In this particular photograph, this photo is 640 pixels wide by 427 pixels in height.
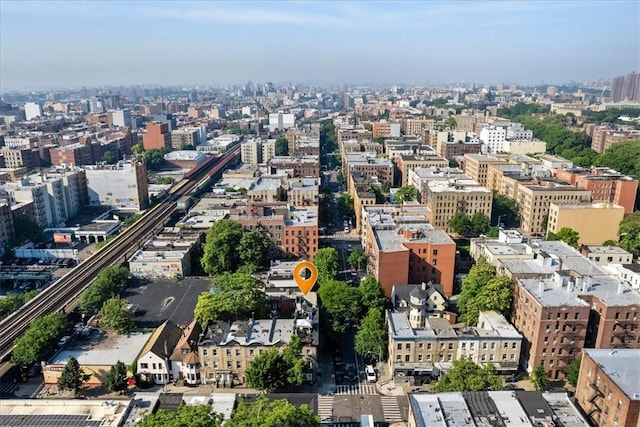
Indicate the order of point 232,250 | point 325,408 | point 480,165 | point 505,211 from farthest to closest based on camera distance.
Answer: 1. point 480,165
2. point 505,211
3. point 232,250
4. point 325,408

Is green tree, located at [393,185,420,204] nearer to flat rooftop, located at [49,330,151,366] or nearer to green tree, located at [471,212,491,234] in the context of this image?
green tree, located at [471,212,491,234]

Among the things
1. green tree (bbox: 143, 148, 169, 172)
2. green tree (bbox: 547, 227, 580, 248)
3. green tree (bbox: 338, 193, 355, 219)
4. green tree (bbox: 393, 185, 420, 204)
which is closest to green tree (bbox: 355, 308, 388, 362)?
green tree (bbox: 547, 227, 580, 248)

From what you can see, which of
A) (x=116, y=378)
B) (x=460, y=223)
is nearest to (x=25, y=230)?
(x=116, y=378)

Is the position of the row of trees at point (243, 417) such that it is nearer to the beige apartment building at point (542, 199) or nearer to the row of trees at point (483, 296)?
the row of trees at point (483, 296)

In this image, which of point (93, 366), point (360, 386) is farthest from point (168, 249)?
point (360, 386)

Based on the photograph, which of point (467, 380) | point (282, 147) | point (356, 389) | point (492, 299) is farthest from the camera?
point (282, 147)

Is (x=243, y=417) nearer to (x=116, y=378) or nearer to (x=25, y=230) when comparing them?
(x=116, y=378)

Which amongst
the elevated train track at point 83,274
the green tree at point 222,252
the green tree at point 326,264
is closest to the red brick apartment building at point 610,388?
the green tree at point 326,264
